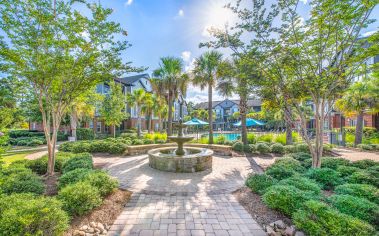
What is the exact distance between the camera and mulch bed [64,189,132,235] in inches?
144

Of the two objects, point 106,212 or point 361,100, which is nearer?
point 106,212

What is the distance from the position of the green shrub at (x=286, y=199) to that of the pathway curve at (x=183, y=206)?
65 centimetres

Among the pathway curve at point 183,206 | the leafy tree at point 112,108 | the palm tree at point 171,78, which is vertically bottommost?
the pathway curve at point 183,206

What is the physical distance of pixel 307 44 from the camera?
6320mm

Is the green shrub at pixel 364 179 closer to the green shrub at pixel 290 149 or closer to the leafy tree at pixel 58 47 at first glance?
the green shrub at pixel 290 149

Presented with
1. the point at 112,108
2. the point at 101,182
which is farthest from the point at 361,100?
the point at 112,108

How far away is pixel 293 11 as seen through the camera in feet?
20.3

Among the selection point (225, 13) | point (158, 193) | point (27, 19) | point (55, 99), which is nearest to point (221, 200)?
point (158, 193)

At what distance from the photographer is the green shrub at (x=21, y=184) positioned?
14.3ft

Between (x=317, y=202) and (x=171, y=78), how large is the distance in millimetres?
14127

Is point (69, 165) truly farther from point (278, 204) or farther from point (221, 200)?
point (278, 204)

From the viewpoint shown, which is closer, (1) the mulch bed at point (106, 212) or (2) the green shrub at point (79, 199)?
(1) the mulch bed at point (106, 212)

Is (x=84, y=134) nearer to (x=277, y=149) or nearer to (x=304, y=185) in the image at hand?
(x=277, y=149)

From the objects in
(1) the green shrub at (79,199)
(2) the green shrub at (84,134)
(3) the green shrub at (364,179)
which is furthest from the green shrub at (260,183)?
(2) the green shrub at (84,134)
